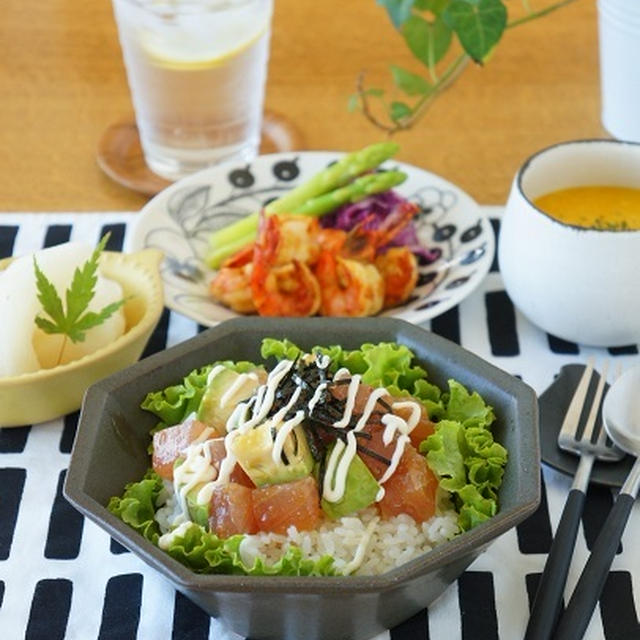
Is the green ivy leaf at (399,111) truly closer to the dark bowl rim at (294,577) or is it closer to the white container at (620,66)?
the white container at (620,66)

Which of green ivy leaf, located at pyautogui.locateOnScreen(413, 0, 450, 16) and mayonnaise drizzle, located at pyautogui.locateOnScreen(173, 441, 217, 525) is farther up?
green ivy leaf, located at pyautogui.locateOnScreen(413, 0, 450, 16)

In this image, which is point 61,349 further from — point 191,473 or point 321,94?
point 321,94

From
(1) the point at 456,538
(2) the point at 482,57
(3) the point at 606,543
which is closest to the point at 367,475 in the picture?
(1) the point at 456,538

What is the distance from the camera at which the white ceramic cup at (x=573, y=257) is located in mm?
1673

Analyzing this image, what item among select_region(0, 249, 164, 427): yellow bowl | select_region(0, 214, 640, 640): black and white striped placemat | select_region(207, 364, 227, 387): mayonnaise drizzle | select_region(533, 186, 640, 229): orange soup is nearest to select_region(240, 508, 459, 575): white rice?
select_region(0, 214, 640, 640): black and white striped placemat

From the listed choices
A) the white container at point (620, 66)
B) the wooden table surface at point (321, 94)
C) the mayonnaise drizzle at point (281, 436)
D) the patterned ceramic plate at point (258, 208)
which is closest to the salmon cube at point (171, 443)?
the mayonnaise drizzle at point (281, 436)

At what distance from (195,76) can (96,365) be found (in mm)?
750

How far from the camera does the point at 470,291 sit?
1.83 m

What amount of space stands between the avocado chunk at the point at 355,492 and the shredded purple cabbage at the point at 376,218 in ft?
2.29

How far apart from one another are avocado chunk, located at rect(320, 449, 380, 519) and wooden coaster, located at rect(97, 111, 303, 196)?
1.01 m

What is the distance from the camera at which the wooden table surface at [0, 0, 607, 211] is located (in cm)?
226

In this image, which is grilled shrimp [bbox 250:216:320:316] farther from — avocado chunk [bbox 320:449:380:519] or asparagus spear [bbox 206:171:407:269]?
avocado chunk [bbox 320:449:380:519]

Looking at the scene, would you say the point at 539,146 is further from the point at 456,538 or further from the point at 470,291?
the point at 456,538

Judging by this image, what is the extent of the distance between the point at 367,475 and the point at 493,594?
0.23 metres
